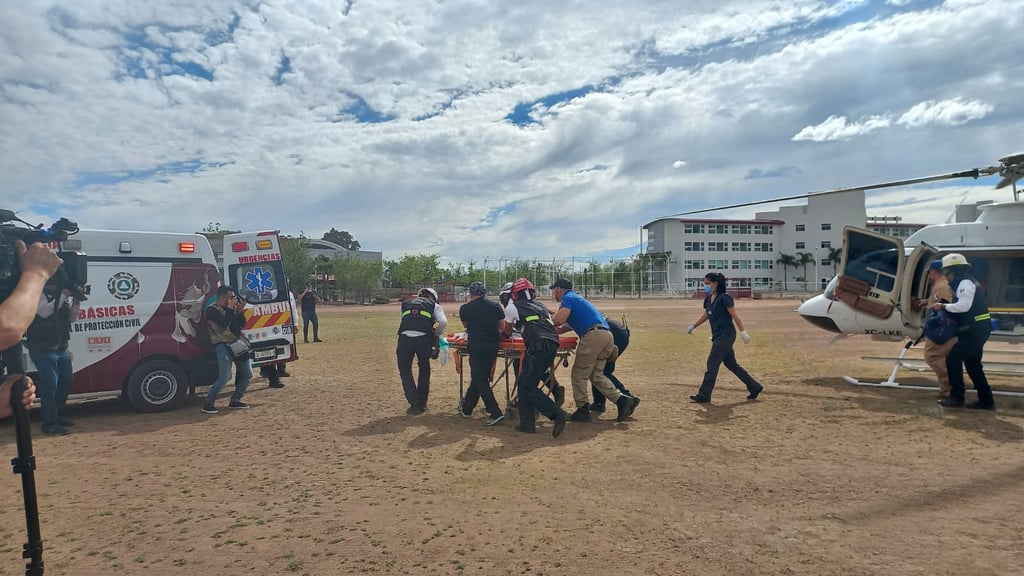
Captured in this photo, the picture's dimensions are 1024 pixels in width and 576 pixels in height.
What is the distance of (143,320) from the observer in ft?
27.5

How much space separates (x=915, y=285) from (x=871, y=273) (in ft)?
2.29

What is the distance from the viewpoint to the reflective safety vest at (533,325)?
695 centimetres

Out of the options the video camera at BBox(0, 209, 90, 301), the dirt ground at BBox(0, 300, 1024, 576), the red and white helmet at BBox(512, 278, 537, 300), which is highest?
the video camera at BBox(0, 209, 90, 301)

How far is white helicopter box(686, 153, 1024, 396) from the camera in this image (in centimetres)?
960

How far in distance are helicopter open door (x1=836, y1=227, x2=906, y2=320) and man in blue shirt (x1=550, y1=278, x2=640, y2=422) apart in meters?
5.19

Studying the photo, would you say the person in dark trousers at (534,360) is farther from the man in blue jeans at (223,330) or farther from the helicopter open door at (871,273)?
the helicopter open door at (871,273)

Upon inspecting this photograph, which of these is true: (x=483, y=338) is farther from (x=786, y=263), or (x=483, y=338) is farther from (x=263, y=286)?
(x=786, y=263)

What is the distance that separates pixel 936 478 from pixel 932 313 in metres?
3.73

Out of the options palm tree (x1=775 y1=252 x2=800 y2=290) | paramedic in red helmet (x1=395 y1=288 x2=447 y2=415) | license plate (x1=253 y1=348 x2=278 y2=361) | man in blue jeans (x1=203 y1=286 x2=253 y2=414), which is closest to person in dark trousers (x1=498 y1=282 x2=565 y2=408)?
paramedic in red helmet (x1=395 y1=288 x2=447 y2=415)

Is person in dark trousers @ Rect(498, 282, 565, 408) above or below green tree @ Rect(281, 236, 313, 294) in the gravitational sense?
below

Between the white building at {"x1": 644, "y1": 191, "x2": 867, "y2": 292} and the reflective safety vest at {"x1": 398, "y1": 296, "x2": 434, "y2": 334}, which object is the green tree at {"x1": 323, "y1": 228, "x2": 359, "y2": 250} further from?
the reflective safety vest at {"x1": 398, "y1": 296, "x2": 434, "y2": 334}

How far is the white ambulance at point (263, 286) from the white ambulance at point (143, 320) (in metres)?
1.08

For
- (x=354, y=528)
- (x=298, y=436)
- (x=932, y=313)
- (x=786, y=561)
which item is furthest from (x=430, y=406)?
(x=932, y=313)

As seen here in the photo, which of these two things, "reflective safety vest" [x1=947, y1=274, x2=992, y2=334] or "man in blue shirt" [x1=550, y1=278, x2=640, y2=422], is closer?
"man in blue shirt" [x1=550, y1=278, x2=640, y2=422]
